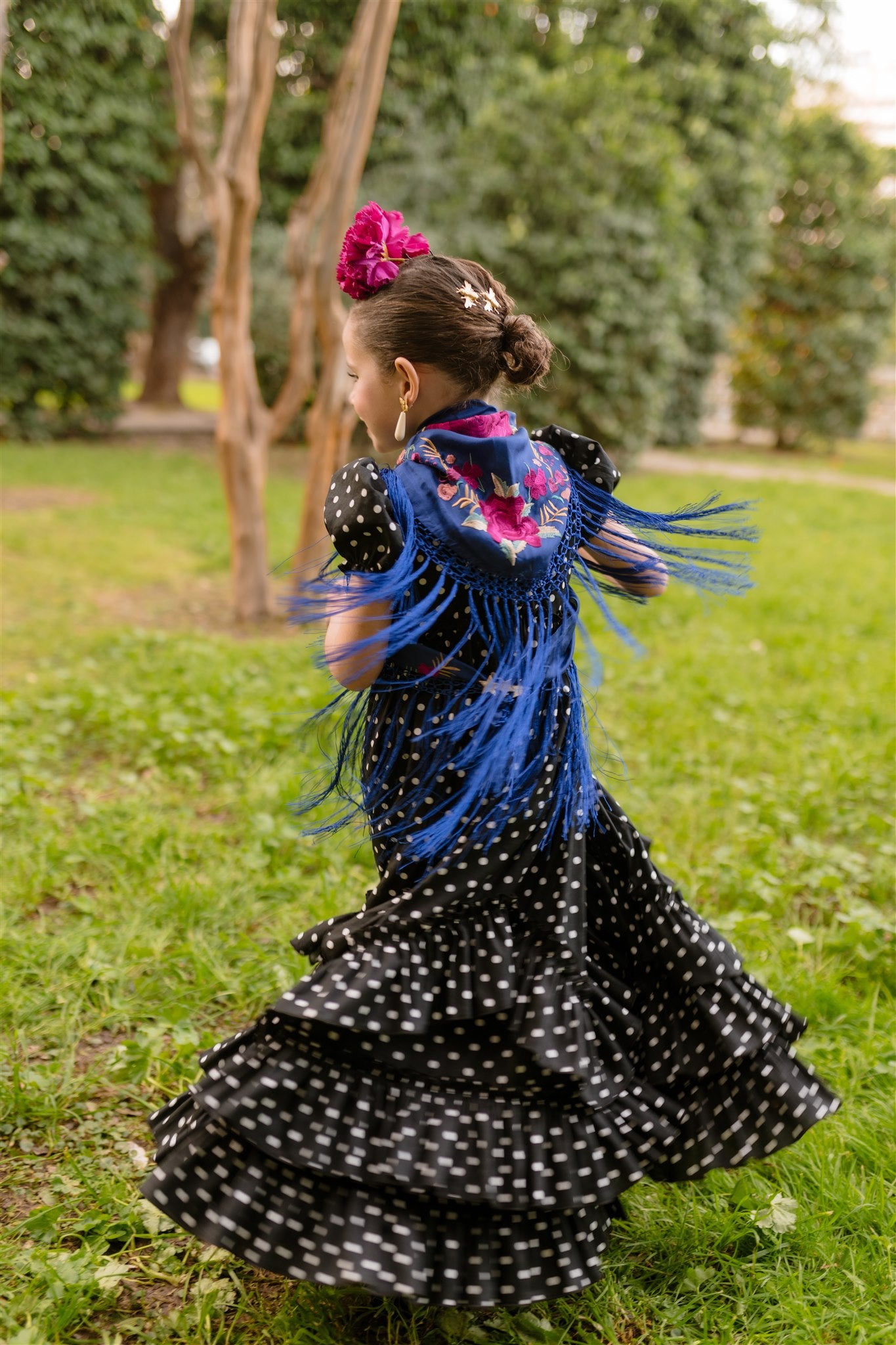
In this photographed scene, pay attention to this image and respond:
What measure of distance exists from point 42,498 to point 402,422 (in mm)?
8272

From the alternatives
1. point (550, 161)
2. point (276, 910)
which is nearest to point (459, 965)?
point (276, 910)

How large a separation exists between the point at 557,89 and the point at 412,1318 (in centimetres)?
1232

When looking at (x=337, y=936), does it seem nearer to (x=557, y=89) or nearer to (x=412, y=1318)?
(x=412, y=1318)

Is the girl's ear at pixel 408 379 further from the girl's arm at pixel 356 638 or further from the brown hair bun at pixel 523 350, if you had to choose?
the girl's arm at pixel 356 638

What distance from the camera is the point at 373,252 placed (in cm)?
176

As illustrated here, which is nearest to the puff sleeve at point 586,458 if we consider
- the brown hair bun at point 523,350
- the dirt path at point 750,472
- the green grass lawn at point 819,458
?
the brown hair bun at point 523,350

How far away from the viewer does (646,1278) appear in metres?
1.94

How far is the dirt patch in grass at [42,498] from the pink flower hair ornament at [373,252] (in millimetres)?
7438

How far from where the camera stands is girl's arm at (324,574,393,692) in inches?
63.7

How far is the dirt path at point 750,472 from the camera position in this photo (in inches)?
564

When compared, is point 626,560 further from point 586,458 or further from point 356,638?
point 356,638

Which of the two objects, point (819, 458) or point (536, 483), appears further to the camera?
point (819, 458)

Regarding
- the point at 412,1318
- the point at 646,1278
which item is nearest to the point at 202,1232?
the point at 412,1318

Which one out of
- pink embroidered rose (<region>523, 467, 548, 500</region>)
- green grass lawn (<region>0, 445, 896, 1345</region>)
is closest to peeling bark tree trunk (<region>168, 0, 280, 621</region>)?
green grass lawn (<region>0, 445, 896, 1345</region>)
